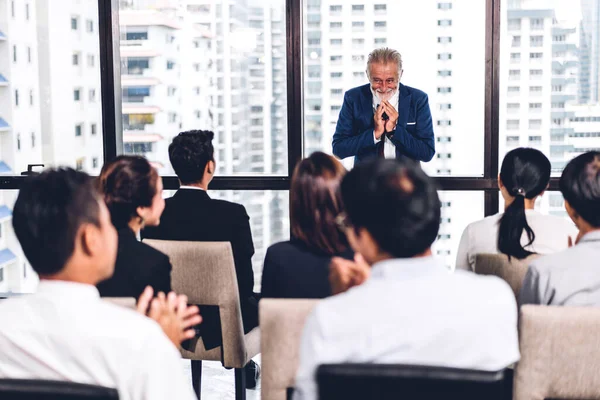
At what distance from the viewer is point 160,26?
16.4ft

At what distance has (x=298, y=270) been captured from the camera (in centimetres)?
231

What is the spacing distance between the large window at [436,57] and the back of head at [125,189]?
8.28ft

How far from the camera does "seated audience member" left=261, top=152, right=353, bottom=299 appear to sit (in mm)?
2264

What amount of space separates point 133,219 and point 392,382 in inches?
53.6

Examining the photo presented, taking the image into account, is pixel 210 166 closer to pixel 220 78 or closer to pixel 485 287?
pixel 220 78

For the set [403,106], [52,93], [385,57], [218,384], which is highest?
[385,57]

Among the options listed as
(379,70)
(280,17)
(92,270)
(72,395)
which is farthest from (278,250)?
(280,17)

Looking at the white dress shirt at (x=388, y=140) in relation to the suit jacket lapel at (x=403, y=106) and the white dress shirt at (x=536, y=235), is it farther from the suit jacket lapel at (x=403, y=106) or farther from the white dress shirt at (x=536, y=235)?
the white dress shirt at (x=536, y=235)

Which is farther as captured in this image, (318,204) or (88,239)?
(318,204)

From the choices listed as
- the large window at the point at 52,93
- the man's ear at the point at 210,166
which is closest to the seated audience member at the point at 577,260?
the man's ear at the point at 210,166

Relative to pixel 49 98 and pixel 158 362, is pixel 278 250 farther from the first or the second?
pixel 49 98

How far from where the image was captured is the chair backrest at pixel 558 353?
1.82 metres

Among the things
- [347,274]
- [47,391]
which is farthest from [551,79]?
[47,391]

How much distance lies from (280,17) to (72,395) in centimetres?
382
